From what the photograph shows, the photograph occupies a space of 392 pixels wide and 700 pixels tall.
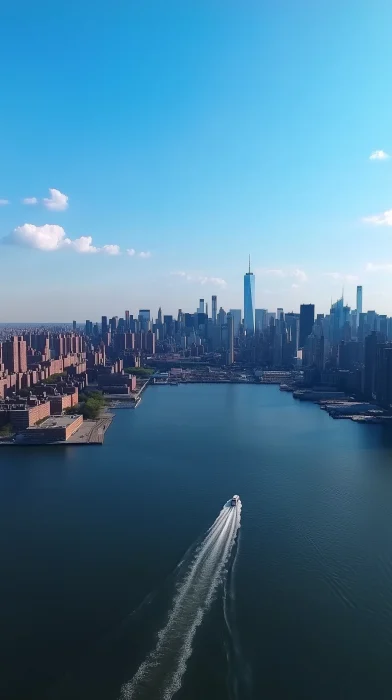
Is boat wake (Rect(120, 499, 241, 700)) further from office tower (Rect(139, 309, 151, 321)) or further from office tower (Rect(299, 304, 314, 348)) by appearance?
office tower (Rect(139, 309, 151, 321))

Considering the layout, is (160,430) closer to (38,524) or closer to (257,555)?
(38,524)

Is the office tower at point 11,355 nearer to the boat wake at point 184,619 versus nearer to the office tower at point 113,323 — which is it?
the boat wake at point 184,619

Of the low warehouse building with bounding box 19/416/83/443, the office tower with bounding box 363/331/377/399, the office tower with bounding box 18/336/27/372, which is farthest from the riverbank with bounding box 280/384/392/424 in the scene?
the office tower with bounding box 18/336/27/372

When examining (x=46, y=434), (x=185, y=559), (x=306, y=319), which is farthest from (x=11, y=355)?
(x=306, y=319)

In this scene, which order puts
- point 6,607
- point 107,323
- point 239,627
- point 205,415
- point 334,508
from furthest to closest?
point 107,323
point 205,415
point 334,508
point 6,607
point 239,627

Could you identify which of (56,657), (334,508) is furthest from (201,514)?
(56,657)

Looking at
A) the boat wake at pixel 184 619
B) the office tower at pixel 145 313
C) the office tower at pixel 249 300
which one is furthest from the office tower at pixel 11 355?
the office tower at pixel 145 313

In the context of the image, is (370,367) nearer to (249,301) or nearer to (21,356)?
(21,356)
